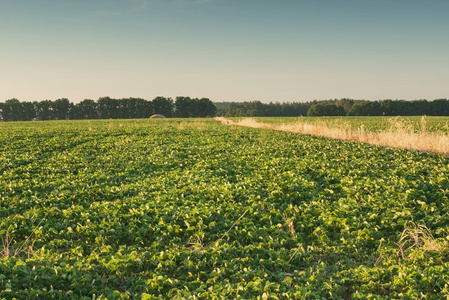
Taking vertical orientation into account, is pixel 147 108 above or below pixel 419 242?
above

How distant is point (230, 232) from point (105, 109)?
11494cm

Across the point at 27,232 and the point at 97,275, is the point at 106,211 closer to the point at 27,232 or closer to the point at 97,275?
the point at 27,232

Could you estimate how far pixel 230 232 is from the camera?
7.14m

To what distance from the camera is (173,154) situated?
16594 millimetres

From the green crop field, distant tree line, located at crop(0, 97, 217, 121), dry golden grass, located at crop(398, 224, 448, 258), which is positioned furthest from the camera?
distant tree line, located at crop(0, 97, 217, 121)

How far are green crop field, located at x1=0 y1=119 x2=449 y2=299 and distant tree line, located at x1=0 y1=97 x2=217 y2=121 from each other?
10575 centimetres

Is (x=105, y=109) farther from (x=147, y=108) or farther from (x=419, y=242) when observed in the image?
(x=419, y=242)

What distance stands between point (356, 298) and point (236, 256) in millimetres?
2368

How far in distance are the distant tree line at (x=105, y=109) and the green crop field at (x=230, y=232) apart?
105747 mm

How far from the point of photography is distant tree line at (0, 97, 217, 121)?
103m

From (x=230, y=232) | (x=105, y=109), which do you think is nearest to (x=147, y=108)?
(x=105, y=109)

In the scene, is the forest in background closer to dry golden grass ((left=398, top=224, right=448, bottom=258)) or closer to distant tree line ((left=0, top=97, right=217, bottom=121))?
distant tree line ((left=0, top=97, right=217, bottom=121))

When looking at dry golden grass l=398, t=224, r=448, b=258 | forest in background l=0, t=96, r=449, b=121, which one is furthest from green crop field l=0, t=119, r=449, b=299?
forest in background l=0, t=96, r=449, b=121

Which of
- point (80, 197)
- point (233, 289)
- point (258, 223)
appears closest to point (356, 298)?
point (233, 289)
